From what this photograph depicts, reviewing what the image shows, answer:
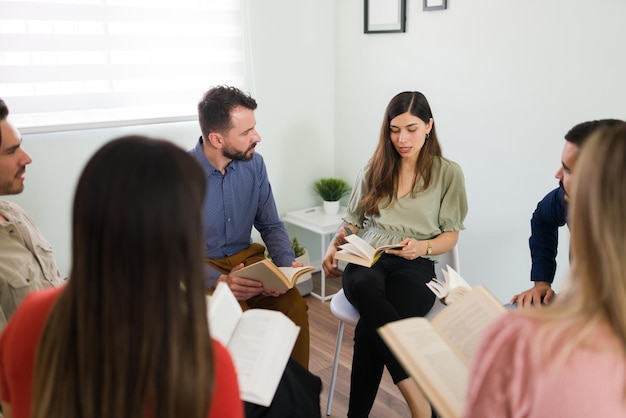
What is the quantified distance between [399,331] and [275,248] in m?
1.15

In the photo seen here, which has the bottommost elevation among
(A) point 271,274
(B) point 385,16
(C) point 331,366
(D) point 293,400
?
(C) point 331,366

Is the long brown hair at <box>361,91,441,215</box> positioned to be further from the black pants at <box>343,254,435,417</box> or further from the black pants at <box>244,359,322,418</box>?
the black pants at <box>244,359,322,418</box>

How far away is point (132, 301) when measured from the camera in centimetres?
77

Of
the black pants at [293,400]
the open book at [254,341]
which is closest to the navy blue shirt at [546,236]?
the black pants at [293,400]

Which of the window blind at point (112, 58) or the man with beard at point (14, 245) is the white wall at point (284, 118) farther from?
the man with beard at point (14, 245)

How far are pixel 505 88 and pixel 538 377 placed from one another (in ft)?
6.00

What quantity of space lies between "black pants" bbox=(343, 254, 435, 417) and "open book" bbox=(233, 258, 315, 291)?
199 mm

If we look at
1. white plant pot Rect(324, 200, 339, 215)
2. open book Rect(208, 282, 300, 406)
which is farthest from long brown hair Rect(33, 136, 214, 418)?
white plant pot Rect(324, 200, 339, 215)

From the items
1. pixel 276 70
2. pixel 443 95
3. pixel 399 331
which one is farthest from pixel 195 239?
pixel 276 70

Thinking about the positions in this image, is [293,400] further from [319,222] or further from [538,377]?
[319,222]

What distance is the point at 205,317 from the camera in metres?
0.82

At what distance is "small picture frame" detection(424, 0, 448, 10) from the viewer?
2564mm

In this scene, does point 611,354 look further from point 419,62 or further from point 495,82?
point 419,62

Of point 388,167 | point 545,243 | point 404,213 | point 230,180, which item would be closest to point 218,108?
point 230,180
